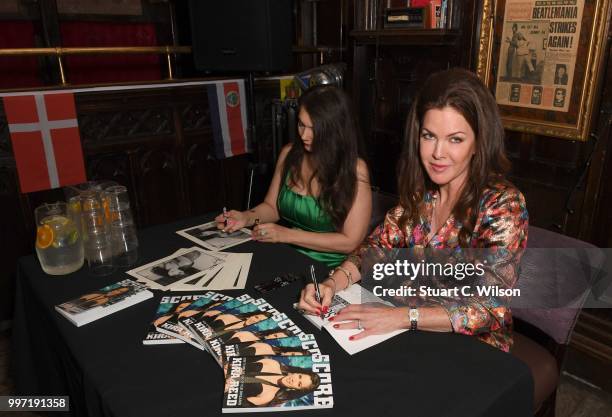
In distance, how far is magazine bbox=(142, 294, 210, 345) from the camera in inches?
44.2

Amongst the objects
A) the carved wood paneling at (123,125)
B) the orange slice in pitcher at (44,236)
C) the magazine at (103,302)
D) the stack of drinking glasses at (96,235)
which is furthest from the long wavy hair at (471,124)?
the carved wood paneling at (123,125)

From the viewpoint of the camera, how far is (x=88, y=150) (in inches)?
109

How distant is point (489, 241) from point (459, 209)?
0.14 metres

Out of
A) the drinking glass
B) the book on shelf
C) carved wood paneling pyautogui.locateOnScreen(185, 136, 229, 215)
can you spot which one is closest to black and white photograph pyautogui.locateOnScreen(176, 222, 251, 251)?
the drinking glass

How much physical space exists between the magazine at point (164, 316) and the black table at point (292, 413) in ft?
0.05

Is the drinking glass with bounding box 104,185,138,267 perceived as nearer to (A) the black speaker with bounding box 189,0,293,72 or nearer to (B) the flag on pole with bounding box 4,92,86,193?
(B) the flag on pole with bounding box 4,92,86,193

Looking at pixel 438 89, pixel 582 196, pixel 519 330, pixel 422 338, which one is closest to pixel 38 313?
pixel 422 338

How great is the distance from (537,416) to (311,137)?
4.20 ft

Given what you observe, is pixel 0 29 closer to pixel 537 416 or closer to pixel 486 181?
pixel 486 181

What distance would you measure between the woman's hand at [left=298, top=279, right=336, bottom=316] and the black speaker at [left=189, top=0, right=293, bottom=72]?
1.74 meters

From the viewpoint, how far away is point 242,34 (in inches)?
106

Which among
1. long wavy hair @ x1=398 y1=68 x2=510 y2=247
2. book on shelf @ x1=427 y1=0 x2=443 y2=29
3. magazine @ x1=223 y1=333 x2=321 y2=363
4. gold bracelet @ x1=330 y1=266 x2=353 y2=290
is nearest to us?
magazine @ x1=223 y1=333 x2=321 y2=363

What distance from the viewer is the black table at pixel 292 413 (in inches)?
→ 36.3

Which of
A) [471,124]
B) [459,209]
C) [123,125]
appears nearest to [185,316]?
[459,209]
